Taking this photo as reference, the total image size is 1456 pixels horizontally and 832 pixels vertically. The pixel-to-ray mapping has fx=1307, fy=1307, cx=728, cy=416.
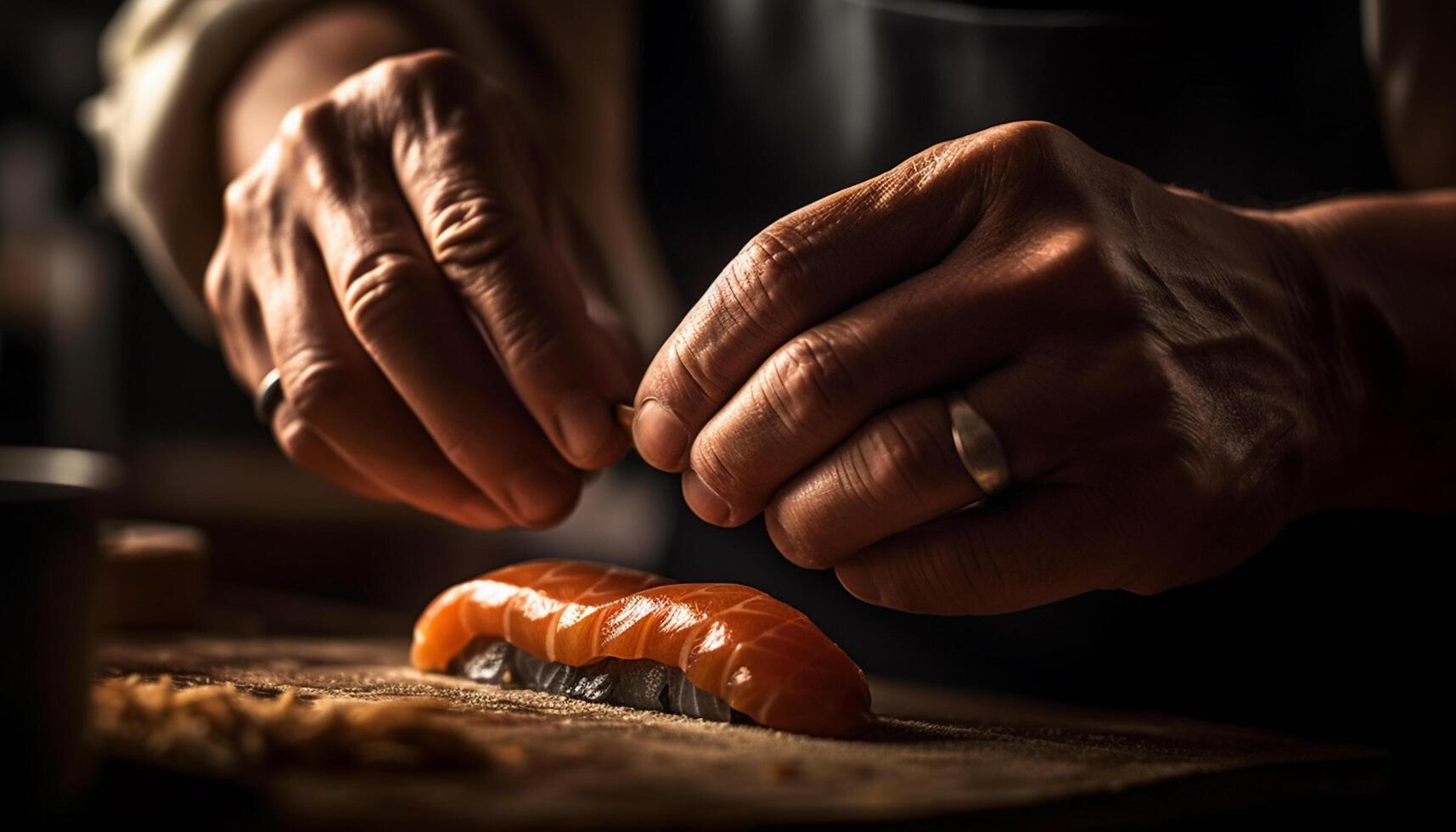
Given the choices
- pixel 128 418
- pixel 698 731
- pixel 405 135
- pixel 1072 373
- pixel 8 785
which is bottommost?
pixel 128 418

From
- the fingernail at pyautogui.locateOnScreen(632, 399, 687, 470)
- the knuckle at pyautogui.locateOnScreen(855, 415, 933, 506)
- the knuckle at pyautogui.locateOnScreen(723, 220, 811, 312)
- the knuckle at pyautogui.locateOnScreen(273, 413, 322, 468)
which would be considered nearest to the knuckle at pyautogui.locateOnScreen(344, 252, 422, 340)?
the knuckle at pyautogui.locateOnScreen(273, 413, 322, 468)

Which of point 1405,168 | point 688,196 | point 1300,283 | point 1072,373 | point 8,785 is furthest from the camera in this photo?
point 688,196

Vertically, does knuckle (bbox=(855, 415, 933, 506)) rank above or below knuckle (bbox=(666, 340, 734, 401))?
below

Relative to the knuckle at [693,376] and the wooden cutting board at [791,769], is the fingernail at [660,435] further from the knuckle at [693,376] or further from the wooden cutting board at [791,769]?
the wooden cutting board at [791,769]

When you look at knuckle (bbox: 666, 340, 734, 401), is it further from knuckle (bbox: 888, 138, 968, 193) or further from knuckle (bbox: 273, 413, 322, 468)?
knuckle (bbox: 273, 413, 322, 468)

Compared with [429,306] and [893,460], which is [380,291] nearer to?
[429,306]

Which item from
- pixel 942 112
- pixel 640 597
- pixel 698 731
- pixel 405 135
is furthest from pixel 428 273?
pixel 942 112

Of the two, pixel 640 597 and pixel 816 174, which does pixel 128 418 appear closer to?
pixel 816 174
